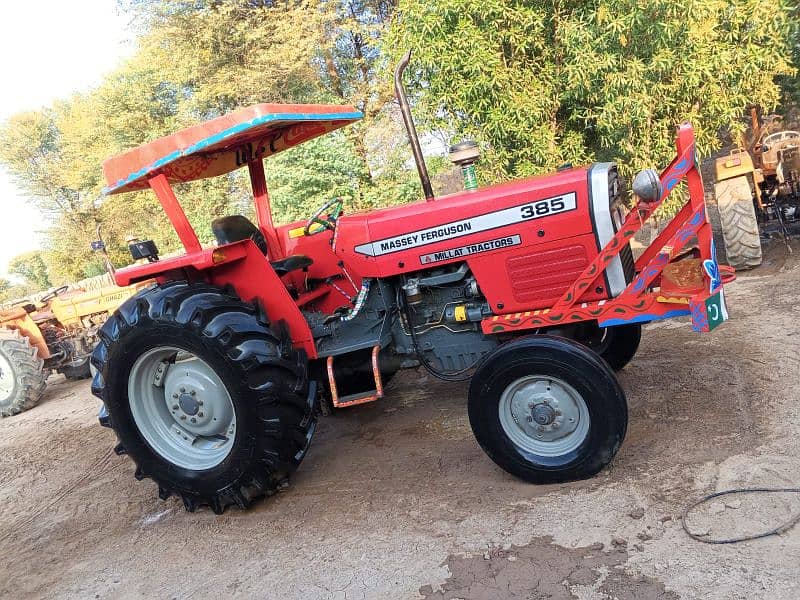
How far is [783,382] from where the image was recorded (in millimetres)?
3633

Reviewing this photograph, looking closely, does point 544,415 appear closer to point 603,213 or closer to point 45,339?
point 603,213

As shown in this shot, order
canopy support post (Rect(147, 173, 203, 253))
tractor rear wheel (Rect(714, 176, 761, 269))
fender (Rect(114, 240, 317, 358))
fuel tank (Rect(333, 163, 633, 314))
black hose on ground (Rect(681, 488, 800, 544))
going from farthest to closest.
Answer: tractor rear wheel (Rect(714, 176, 761, 269)), fender (Rect(114, 240, 317, 358)), canopy support post (Rect(147, 173, 203, 253)), fuel tank (Rect(333, 163, 633, 314)), black hose on ground (Rect(681, 488, 800, 544))

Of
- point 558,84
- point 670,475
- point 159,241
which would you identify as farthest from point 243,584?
point 159,241

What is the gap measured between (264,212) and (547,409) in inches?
108

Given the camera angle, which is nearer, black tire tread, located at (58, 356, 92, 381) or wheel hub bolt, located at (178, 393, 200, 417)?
wheel hub bolt, located at (178, 393, 200, 417)

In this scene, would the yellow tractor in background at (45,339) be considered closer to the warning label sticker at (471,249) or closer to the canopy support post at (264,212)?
the canopy support post at (264,212)

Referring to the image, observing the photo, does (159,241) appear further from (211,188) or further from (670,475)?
(670,475)

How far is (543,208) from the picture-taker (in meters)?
3.18

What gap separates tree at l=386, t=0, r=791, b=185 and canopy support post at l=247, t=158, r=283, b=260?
3.26m

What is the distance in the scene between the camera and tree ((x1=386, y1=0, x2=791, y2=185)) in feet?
21.1

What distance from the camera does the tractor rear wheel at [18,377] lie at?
7.38 metres

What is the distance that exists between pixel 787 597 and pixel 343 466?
2518 mm

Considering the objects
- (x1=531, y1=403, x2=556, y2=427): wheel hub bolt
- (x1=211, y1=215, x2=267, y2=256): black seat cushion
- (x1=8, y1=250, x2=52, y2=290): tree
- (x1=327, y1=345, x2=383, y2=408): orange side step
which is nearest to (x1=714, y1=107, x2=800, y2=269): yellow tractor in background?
(x1=531, y1=403, x2=556, y2=427): wheel hub bolt

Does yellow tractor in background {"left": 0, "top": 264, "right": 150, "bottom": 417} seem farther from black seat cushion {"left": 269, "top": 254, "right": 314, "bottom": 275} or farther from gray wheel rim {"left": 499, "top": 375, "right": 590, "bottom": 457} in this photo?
gray wheel rim {"left": 499, "top": 375, "right": 590, "bottom": 457}
